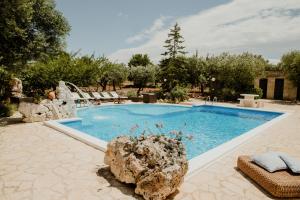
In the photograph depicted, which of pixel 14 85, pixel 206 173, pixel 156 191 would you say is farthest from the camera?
pixel 14 85

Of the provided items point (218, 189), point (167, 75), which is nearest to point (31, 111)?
point (218, 189)

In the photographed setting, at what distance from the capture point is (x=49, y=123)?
9.58 m

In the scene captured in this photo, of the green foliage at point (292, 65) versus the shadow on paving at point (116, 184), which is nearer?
the shadow on paving at point (116, 184)

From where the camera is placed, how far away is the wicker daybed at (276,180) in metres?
4.08

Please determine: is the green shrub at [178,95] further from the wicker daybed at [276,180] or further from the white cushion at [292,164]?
the white cushion at [292,164]

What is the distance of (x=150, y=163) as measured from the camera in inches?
166

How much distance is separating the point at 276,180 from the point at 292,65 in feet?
75.7

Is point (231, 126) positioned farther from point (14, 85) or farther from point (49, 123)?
point (14, 85)

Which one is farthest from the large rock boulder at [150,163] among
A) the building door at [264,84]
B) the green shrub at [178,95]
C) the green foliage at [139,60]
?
the green foliage at [139,60]

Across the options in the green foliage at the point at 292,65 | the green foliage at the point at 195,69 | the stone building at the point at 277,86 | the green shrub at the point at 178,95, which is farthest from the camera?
the green foliage at the point at 195,69

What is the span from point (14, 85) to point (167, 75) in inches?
644

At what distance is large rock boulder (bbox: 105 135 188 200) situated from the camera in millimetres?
3885

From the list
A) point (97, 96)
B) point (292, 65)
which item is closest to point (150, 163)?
point (97, 96)

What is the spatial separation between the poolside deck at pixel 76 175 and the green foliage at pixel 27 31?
5.57 metres
